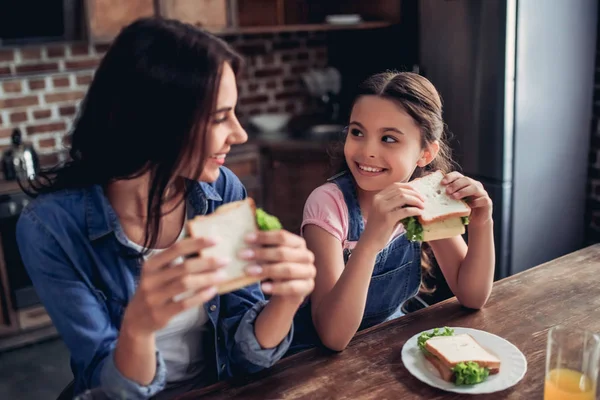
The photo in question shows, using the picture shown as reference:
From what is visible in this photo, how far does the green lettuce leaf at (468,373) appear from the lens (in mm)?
1139

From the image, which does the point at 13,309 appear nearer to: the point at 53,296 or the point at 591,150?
the point at 53,296

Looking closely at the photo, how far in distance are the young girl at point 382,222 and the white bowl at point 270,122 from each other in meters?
2.08

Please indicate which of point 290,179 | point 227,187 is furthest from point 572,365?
point 290,179

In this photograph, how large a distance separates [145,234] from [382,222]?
499 millimetres

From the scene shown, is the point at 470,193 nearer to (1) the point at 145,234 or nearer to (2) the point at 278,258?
(2) the point at 278,258

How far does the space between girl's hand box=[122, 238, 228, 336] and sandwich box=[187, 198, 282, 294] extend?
5 centimetres

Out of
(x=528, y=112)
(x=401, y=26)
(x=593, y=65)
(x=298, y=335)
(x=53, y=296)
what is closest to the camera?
(x=53, y=296)

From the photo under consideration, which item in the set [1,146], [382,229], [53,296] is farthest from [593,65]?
[1,146]

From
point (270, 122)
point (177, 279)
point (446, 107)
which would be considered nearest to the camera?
point (177, 279)

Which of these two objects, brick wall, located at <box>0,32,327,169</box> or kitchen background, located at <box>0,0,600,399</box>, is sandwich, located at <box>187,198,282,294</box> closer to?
kitchen background, located at <box>0,0,600,399</box>

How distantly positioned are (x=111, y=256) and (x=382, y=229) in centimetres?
56

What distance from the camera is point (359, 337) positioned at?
1.34 m

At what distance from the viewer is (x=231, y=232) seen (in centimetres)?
105

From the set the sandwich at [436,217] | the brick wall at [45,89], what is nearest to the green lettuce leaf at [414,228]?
the sandwich at [436,217]
